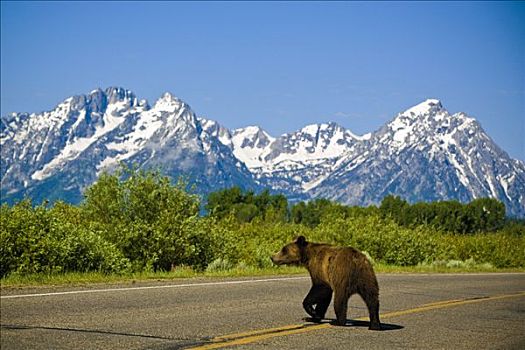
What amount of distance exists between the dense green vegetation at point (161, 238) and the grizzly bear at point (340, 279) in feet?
26.5

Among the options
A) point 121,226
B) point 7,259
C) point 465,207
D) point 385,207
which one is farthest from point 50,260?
point 465,207

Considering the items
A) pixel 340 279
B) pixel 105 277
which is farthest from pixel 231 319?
pixel 105 277

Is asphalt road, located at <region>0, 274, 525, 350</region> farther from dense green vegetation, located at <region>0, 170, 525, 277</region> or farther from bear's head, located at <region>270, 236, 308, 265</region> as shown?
dense green vegetation, located at <region>0, 170, 525, 277</region>

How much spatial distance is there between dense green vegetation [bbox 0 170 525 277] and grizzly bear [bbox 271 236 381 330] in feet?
26.5

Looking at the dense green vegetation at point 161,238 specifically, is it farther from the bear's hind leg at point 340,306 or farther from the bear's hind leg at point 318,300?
the bear's hind leg at point 340,306

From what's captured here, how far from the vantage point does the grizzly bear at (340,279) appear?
33.6ft

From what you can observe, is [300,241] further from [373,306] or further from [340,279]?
[373,306]

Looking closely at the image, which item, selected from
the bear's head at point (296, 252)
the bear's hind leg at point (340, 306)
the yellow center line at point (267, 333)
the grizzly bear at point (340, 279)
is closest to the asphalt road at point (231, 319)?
the yellow center line at point (267, 333)

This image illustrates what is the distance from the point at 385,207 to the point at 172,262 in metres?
113

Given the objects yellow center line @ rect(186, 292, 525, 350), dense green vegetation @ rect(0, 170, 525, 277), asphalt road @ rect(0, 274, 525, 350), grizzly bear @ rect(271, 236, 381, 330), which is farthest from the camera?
dense green vegetation @ rect(0, 170, 525, 277)

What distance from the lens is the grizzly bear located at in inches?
403

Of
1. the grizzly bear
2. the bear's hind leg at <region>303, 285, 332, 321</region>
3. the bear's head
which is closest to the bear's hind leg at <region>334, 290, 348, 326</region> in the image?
the grizzly bear

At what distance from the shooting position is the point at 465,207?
139625 millimetres

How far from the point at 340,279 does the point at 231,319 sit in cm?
184
